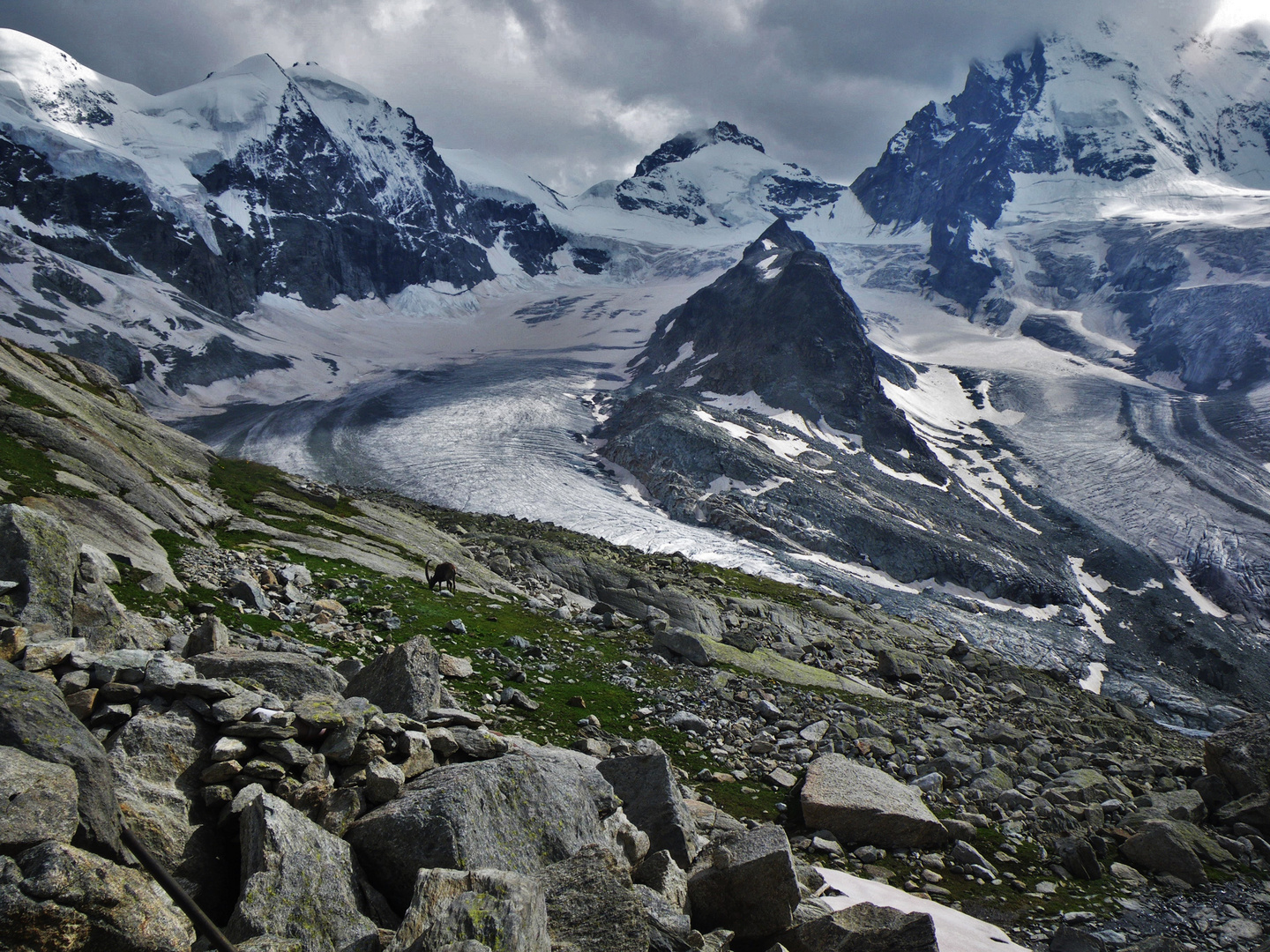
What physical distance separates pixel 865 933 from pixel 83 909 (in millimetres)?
7379

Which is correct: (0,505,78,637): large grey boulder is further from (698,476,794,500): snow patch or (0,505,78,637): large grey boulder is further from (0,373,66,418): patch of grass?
Result: (698,476,794,500): snow patch

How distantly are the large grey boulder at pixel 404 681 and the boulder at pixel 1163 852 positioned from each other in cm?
1332

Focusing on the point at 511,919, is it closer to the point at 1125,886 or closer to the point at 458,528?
the point at 1125,886

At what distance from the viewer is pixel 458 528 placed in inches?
2064

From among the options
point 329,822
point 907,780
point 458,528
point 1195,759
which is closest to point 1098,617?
point 1195,759

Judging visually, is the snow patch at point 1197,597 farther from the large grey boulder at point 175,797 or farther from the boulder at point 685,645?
the large grey boulder at point 175,797

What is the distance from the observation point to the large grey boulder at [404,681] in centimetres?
1040

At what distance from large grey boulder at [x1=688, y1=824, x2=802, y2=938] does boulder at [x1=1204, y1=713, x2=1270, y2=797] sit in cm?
1555

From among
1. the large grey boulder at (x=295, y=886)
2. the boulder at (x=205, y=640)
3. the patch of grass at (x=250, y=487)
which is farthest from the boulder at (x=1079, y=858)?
the patch of grass at (x=250, y=487)

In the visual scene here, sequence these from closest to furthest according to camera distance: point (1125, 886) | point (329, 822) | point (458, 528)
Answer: point (329, 822) < point (1125, 886) < point (458, 528)

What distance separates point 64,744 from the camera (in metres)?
5.89

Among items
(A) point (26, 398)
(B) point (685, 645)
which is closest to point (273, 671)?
(B) point (685, 645)

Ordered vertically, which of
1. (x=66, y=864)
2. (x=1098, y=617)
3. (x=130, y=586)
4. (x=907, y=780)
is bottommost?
(x=1098, y=617)

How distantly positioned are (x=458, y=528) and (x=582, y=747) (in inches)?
1620
